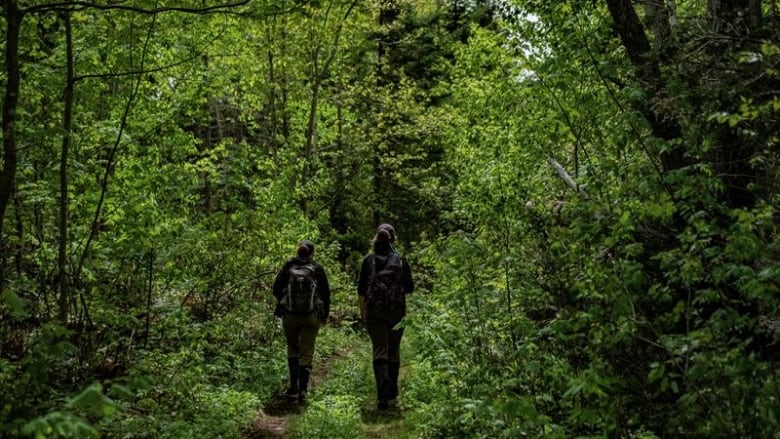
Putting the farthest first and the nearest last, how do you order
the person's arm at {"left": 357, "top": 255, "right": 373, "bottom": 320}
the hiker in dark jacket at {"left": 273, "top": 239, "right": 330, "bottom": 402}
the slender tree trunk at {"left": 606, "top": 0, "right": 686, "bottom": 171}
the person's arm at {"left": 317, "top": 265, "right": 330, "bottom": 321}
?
the person's arm at {"left": 317, "top": 265, "right": 330, "bottom": 321}, the hiker in dark jacket at {"left": 273, "top": 239, "right": 330, "bottom": 402}, the person's arm at {"left": 357, "top": 255, "right": 373, "bottom": 320}, the slender tree trunk at {"left": 606, "top": 0, "right": 686, "bottom": 171}

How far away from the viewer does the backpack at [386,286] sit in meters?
8.48

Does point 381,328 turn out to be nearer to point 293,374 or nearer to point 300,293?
point 300,293

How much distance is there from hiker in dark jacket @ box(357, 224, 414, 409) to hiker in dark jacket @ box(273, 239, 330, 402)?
78 centimetres

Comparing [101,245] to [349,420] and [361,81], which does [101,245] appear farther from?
[361,81]

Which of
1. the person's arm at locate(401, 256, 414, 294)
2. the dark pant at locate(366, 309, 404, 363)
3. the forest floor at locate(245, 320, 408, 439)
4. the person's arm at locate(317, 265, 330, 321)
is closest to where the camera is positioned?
the forest floor at locate(245, 320, 408, 439)

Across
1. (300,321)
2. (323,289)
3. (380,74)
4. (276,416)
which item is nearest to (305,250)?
(323,289)

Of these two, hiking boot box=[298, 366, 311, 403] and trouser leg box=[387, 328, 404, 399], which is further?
hiking boot box=[298, 366, 311, 403]

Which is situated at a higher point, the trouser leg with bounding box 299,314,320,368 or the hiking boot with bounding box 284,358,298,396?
the trouser leg with bounding box 299,314,320,368

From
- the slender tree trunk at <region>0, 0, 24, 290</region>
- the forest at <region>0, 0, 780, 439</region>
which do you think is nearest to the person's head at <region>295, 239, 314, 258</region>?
the forest at <region>0, 0, 780, 439</region>

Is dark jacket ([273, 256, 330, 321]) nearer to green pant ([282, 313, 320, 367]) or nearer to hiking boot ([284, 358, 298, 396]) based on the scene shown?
green pant ([282, 313, 320, 367])

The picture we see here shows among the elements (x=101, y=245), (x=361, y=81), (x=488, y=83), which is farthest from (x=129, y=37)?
(x=361, y=81)

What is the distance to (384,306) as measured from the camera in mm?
8484

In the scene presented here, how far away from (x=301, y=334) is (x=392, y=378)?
1514 mm

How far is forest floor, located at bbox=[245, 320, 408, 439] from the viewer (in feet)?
23.1
